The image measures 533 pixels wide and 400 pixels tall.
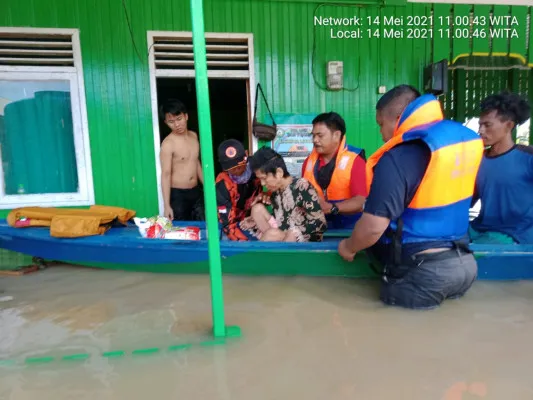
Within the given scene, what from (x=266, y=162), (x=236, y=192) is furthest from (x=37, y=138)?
(x=266, y=162)

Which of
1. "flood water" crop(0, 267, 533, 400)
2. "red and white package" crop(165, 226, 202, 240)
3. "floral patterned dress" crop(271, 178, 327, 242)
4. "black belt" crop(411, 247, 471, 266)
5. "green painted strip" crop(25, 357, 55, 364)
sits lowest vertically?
"flood water" crop(0, 267, 533, 400)

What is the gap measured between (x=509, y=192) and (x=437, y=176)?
105 centimetres

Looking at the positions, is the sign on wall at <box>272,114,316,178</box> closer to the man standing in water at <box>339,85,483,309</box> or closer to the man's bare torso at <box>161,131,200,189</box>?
the man's bare torso at <box>161,131,200,189</box>

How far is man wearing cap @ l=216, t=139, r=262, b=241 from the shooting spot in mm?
3182

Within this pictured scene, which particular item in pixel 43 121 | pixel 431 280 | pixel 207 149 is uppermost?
pixel 43 121

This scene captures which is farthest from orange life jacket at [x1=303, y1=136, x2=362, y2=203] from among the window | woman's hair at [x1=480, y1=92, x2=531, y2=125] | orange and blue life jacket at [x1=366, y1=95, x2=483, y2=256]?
the window

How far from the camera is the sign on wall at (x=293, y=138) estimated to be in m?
4.95

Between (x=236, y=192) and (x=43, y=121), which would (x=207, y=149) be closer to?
(x=236, y=192)

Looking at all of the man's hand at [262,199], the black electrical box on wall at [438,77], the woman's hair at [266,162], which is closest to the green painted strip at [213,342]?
→ the woman's hair at [266,162]

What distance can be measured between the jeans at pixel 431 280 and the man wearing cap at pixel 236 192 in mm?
1271

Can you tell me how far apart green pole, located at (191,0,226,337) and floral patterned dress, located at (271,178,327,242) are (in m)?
0.98

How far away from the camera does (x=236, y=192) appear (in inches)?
134

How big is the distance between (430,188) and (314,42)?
3449 mm

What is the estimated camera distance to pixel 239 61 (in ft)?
15.9
